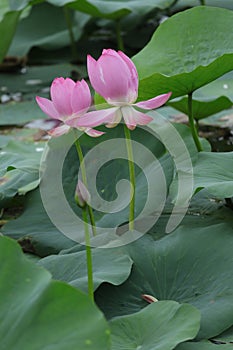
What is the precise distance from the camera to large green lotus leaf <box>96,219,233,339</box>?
1062 mm

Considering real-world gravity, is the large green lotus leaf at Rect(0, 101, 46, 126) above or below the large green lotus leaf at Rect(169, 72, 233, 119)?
below

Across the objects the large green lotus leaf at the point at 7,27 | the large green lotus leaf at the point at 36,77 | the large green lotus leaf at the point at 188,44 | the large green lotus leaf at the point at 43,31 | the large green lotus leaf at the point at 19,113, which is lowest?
the large green lotus leaf at the point at 36,77

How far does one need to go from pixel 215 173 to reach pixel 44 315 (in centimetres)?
51

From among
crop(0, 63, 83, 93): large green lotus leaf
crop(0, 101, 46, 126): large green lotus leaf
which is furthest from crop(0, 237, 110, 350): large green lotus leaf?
crop(0, 63, 83, 93): large green lotus leaf

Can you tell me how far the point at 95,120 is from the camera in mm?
1074

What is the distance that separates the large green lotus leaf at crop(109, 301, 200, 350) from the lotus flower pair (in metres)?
0.27

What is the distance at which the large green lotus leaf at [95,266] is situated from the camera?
3.50ft

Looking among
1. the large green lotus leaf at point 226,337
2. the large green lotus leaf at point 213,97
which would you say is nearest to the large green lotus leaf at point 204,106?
the large green lotus leaf at point 213,97

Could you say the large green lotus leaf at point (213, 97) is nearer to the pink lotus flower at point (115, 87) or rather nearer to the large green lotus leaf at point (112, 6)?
the pink lotus flower at point (115, 87)

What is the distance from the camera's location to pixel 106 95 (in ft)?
3.54

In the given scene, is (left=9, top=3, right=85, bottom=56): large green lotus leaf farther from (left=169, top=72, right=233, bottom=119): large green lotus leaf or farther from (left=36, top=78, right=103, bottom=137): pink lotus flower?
(left=36, top=78, right=103, bottom=137): pink lotus flower

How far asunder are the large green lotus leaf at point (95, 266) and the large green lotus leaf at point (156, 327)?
0.08 meters

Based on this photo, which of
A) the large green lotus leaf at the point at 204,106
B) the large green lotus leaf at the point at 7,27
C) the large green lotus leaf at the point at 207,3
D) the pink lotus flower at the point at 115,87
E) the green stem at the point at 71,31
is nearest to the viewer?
the pink lotus flower at the point at 115,87

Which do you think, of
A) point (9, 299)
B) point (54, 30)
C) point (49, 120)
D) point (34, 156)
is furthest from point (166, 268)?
point (54, 30)
